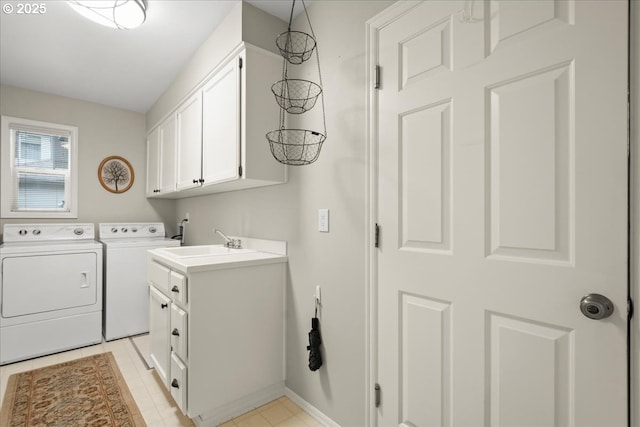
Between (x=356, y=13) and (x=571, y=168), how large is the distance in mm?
1233

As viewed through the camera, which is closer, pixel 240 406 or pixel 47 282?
pixel 240 406

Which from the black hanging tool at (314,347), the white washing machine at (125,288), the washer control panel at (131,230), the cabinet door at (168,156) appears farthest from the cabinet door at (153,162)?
the black hanging tool at (314,347)

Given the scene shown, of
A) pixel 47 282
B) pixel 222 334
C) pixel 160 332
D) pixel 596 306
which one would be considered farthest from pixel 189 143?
pixel 596 306

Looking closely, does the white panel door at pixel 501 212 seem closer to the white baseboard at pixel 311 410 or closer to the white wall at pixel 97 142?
the white baseboard at pixel 311 410

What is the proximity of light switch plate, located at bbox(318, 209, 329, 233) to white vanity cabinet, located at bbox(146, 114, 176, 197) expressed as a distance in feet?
5.81

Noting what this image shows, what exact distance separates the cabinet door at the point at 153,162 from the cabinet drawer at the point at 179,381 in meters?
2.09

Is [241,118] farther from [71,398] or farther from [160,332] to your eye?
[71,398]

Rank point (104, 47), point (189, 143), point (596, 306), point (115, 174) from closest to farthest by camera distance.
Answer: point (596, 306), point (104, 47), point (189, 143), point (115, 174)

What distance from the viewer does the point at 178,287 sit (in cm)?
174

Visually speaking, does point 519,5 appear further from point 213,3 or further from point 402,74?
point 213,3

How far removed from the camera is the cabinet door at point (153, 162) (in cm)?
329

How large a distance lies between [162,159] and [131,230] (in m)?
1.01

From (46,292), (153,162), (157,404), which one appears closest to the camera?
(157,404)

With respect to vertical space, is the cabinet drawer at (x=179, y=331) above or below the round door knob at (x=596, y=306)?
below
